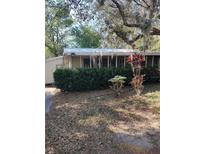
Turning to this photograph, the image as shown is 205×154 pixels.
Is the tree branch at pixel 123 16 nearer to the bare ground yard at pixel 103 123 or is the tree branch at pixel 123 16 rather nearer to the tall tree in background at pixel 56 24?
the tall tree in background at pixel 56 24

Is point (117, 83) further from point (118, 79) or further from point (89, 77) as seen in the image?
point (89, 77)

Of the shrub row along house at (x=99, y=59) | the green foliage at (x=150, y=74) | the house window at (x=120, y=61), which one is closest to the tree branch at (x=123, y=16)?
the shrub row along house at (x=99, y=59)

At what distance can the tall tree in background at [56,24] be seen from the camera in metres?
1.77

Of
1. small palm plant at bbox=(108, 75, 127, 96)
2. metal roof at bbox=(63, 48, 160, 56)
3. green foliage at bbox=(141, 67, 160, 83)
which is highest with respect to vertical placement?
metal roof at bbox=(63, 48, 160, 56)

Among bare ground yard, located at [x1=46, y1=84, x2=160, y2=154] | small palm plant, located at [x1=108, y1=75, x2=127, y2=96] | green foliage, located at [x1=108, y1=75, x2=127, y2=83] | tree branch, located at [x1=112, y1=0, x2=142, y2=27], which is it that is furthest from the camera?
green foliage, located at [x1=108, y1=75, x2=127, y2=83]

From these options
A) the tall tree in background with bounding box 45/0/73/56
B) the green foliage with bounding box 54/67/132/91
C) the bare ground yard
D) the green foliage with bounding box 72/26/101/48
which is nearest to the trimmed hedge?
the green foliage with bounding box 54/67/132/91

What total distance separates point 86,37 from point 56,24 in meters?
0.40

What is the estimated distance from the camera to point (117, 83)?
2641 millimetres

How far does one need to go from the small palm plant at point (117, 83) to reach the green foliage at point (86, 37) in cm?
41

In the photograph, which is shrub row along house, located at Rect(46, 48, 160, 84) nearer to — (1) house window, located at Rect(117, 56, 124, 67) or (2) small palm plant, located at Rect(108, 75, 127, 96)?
(1) house window, located at Rect(117, 56, 124, 67)

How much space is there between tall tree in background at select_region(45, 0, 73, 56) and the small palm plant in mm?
673

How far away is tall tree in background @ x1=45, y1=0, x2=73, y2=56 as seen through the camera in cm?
177
